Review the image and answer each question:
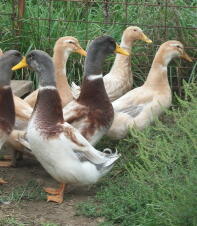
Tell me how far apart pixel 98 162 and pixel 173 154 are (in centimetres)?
102

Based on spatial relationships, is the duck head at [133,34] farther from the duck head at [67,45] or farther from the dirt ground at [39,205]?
the dirt ground at [39,205]

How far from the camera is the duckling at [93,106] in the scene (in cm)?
573

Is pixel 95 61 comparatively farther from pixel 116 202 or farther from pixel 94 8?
pixel 94 8

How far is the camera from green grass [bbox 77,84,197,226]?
420 cm

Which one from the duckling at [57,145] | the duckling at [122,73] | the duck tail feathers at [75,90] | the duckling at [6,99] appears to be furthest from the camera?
the duckling at [122,73]

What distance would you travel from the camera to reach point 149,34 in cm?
786

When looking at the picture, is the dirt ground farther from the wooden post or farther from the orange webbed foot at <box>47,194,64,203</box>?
→ the wooden post

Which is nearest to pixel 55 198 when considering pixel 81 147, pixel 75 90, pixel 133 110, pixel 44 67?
pixel 81 147

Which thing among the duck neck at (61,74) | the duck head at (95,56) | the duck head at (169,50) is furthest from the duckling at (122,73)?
the duck head at (95,56)

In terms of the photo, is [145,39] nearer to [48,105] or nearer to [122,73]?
[122,73]

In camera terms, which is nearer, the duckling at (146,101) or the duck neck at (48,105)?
the duck neck at (48,105)

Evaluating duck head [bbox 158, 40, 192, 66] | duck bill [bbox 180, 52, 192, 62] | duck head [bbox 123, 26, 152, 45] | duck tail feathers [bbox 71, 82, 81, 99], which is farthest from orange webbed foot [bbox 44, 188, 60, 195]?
duck head [bbox 123, 26, 152, 45]

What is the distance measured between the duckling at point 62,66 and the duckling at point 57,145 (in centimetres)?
105

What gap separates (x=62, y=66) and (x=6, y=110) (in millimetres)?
1284
